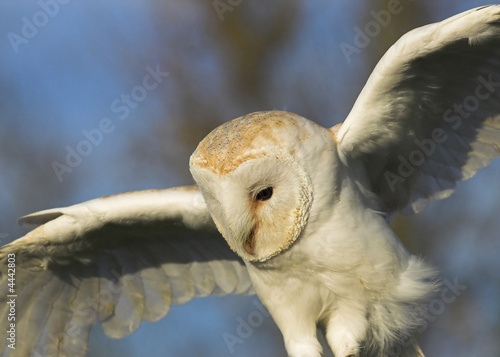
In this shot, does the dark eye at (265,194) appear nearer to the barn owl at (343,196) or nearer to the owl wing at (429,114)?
the barn owl at (343,196)

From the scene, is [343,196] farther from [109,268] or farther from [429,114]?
[109,268]

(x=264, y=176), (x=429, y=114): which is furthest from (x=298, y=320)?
(x=429, y=114)

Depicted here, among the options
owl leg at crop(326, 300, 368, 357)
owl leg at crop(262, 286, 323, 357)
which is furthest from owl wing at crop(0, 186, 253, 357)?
owl leg at crop(326, 300, 368, 357)

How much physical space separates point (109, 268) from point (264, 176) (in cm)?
146

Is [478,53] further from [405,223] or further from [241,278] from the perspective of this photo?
[405,223]

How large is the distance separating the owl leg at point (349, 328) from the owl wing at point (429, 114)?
1.69 ft

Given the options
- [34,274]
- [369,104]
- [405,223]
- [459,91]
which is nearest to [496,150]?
[459,91]

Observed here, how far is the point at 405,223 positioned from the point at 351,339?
4.17 m

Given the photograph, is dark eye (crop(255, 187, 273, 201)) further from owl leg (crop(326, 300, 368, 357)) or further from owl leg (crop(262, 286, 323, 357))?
owl leg (crop(326, 300, 368, 357))

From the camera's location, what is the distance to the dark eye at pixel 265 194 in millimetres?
2756

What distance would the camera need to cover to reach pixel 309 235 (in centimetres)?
279

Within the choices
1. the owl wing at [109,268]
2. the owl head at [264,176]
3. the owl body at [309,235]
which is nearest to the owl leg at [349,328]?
the owl body at [309,235]

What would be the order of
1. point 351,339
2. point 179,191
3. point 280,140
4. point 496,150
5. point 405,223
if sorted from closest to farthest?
1. point 280,140
2. point 351,339
3. point 496,150
4. point 179,191
5. point 405,223

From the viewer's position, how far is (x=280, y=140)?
8.98ft
